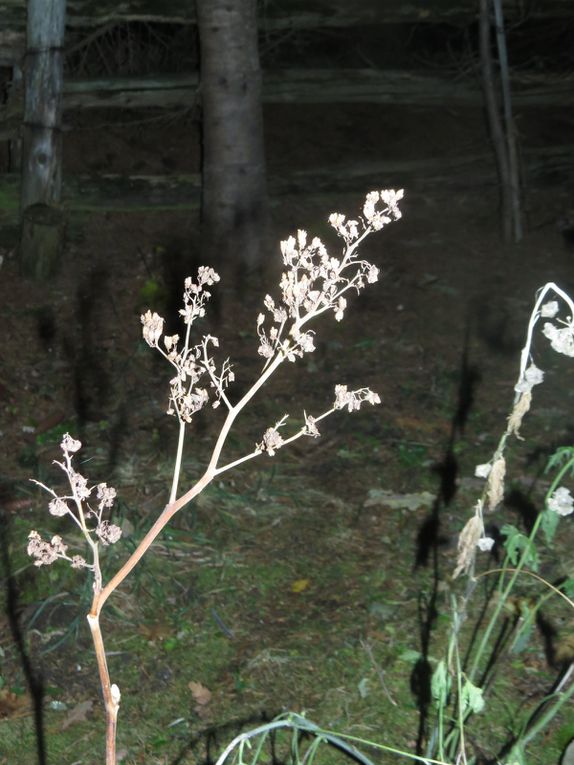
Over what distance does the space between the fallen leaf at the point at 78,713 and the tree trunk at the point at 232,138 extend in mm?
3139

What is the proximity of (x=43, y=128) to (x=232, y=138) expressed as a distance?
3.48ft

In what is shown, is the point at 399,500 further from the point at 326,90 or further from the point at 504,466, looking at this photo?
the point at 326,90

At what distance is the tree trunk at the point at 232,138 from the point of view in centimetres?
540

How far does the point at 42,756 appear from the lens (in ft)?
9.37

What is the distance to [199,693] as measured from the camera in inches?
122

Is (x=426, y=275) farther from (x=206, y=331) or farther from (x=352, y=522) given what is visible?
(x=352, y=522)

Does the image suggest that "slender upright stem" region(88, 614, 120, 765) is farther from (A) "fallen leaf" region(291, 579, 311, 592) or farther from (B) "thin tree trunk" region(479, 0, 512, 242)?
(B) "thin tree trunk" region(479, 0, 512, 242)

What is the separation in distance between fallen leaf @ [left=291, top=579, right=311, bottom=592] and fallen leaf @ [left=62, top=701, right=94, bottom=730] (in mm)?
803

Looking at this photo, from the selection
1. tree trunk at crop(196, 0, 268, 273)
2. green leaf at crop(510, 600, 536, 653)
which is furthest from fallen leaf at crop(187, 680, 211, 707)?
tree trunk at crop(196, 0, 268, 273)

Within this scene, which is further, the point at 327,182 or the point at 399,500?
the point at 327,182

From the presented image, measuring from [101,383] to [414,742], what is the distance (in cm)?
269

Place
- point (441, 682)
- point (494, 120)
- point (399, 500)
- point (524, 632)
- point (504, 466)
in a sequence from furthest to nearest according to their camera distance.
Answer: point (494, 120), point (399, 500), point (524, 632), point (441, 682), point (504, 466)

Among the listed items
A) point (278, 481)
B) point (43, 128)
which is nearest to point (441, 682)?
point (278, 481)

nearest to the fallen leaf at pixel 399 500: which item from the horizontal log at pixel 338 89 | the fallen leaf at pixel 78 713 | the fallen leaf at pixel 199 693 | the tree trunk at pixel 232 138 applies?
the fallen leaf at pixel 199 693
